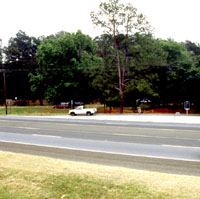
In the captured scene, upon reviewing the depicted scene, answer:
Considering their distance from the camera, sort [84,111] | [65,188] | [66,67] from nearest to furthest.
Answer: [65,188], [84,111], [66,67]

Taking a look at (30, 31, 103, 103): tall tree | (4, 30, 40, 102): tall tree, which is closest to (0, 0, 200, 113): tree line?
(30, 31, 103, 103): tall tree

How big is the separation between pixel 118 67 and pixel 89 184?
110 ft

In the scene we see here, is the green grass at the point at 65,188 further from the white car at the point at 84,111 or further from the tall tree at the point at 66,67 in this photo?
the tall tree at the point at 66,67

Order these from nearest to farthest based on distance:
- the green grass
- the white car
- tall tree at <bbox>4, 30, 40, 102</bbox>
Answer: the green grass, the white car, tall tree at <bbox>4, 30, 40, 102</bbox>

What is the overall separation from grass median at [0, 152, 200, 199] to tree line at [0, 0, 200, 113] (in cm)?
3012

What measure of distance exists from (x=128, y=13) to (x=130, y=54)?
19.4 feet

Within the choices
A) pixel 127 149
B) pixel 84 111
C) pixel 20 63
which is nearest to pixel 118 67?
pixel 84 111

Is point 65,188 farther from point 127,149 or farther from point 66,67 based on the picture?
point 66,67

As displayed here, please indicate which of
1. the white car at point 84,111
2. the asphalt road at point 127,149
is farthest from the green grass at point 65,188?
the white car at point 84,111

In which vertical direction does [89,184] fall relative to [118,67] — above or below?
below

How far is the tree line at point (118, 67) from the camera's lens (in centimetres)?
3769

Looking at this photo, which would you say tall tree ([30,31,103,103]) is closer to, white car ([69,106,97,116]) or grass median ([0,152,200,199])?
white car ([69,106,97,116])

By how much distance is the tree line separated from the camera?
3769 centimetres

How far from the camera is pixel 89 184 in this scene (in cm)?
601
